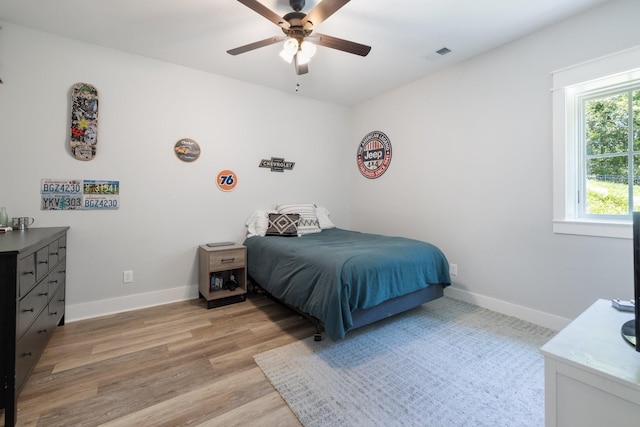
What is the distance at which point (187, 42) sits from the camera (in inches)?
99.6

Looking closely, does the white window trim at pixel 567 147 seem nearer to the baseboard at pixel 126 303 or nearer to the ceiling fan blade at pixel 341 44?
the ceiling fan blade at pixel 341 44

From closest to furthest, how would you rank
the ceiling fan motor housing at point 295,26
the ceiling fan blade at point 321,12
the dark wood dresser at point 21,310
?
the dark wood dresser at point 21,310
the ceiling fan blade at point 321,12
the ceiling fan motor housing at point 295,26

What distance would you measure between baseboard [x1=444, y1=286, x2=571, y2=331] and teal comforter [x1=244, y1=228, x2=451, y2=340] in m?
0.53

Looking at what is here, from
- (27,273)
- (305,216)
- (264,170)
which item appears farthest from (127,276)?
(305,216)

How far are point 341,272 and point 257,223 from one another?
1751 millimetres

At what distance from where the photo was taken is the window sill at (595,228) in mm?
1955

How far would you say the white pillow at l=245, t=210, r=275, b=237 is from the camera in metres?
3.34

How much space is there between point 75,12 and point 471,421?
3.83 meters

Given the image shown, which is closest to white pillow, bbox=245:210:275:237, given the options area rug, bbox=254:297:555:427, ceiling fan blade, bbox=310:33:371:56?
area rug, bbox=254:297:555:427

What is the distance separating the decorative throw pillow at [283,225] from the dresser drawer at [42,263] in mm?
1880

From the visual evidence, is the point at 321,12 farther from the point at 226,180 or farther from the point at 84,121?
the point at 84,121

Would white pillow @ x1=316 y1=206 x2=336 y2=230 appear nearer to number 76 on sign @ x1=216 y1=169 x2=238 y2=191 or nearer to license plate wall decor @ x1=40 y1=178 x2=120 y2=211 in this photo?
number 76 on sign @ x1=216 y1=169 x2=238 y2=191

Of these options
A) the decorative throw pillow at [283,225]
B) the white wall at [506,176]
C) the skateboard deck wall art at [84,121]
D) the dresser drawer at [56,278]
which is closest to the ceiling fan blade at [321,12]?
the white wall at [506,176]

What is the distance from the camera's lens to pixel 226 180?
328 cm
